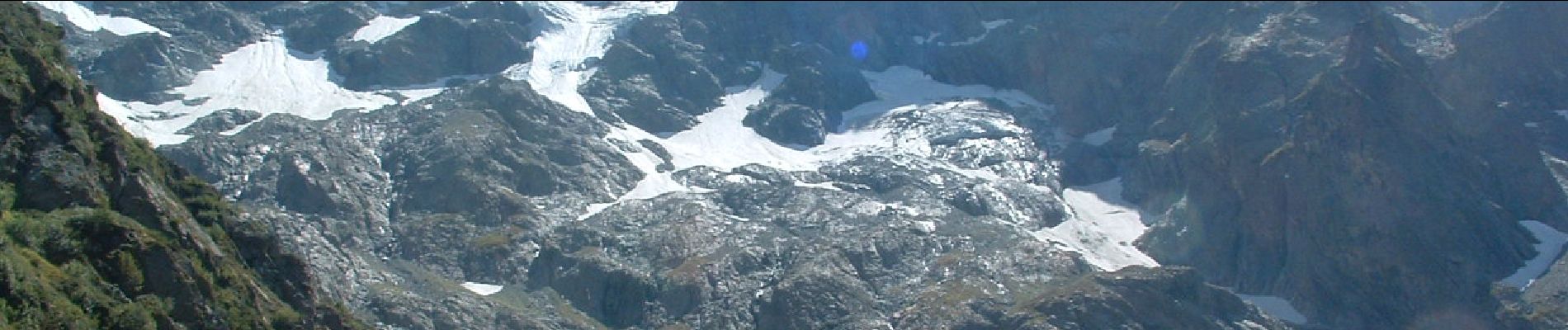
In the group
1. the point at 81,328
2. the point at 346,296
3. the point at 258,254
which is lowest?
the point at 346,296

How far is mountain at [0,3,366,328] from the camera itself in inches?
3922

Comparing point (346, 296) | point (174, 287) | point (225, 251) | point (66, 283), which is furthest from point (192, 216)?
point (346, 296)

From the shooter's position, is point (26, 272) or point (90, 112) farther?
point (90, 112)

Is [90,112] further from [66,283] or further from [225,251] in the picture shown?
[66,283]

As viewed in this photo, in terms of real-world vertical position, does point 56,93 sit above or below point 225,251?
above

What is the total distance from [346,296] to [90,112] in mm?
71238

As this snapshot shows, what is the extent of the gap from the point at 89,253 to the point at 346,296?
88.1 m

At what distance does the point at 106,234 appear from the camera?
106 m

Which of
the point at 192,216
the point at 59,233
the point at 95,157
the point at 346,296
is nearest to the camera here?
the point at 59,233

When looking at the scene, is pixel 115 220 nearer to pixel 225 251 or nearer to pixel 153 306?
pixel 153 306

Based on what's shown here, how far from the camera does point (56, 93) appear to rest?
389 feet

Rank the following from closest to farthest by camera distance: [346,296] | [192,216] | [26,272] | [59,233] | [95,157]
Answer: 1. [26,272]
2. [59,233]
3. [95,157]
4. [192,216]
5. [346,296]

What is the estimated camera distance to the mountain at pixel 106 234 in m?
99.6

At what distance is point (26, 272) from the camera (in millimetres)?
96188
